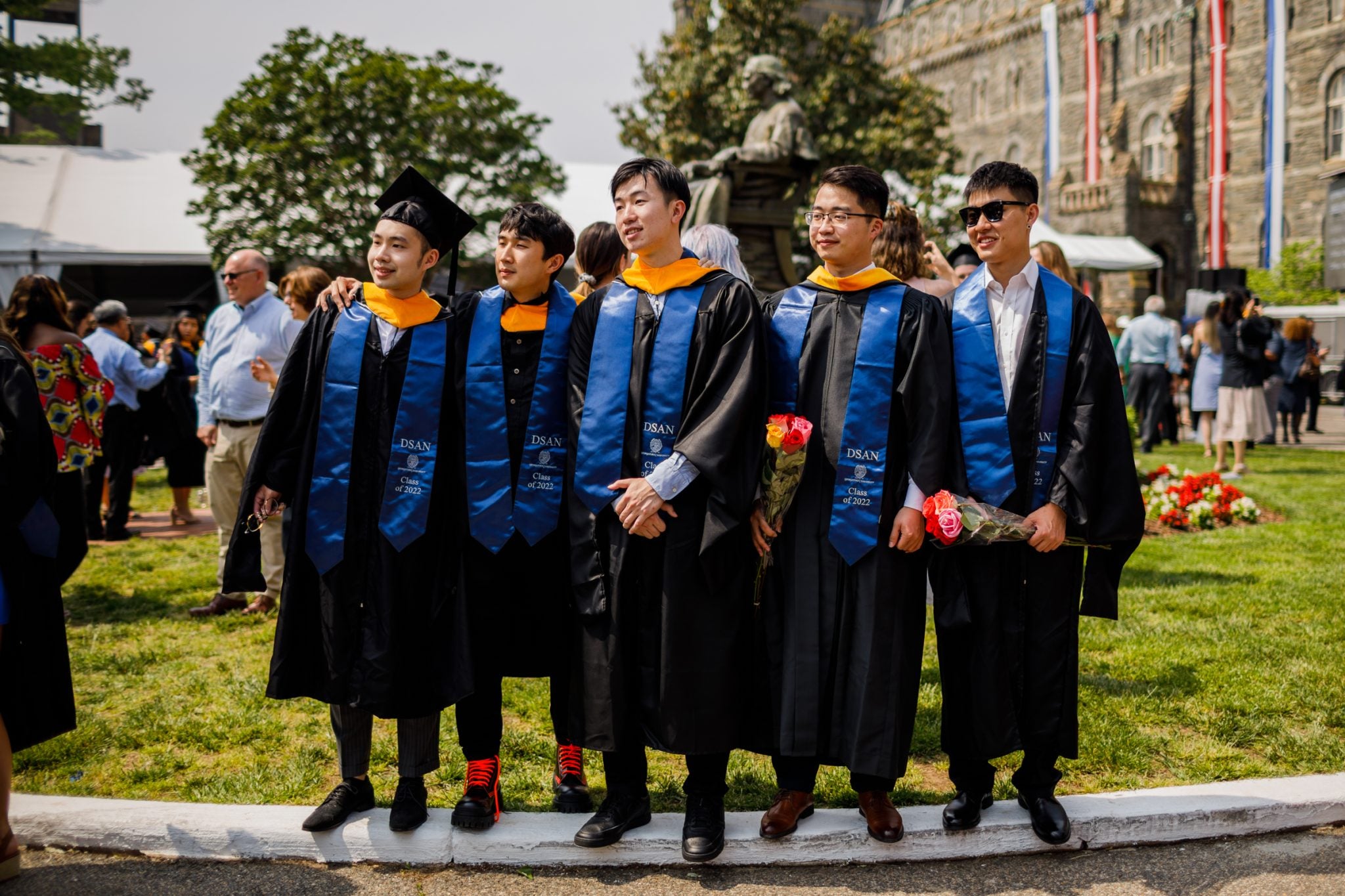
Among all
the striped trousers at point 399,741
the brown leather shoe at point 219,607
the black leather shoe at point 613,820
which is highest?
the striped trousers at point 399,741

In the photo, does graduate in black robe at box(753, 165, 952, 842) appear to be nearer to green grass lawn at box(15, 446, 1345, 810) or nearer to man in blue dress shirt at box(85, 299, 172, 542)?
green grass lawn at box(15, 446, 1345, 810)

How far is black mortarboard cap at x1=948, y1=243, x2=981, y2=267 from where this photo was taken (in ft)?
17.7

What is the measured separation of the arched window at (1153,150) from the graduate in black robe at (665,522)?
36.6 m

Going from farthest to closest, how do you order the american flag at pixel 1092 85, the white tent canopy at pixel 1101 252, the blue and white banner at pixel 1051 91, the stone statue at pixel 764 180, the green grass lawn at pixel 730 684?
the blue and white banner at pixel 1051 91 → the american flag at pixel 1092 85 → the white tent canopy at pixel 1101 252 → the stone statue at pixel 764 180 → the green grass lawn at pixel 730 684

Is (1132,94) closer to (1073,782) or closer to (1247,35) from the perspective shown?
(1247,35)

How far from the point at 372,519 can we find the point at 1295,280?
31.4 m

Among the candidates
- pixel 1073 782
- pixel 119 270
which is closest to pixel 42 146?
pixel 119 270

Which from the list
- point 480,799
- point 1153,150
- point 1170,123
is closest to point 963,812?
point 480,799

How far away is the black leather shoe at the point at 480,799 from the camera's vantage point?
327 cm

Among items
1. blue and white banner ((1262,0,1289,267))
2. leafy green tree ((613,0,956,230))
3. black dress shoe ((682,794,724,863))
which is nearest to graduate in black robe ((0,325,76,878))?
black dress shoe ((682,794,724,863))

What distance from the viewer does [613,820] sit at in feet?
10.7

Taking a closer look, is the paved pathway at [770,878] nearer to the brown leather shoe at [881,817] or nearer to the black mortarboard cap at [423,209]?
the brown leather shoe at [881,817]

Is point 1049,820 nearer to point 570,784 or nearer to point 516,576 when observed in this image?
point 570,784

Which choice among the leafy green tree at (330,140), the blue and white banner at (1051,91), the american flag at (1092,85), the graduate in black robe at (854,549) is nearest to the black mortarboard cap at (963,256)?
the graduate in black robe at (854,549)
